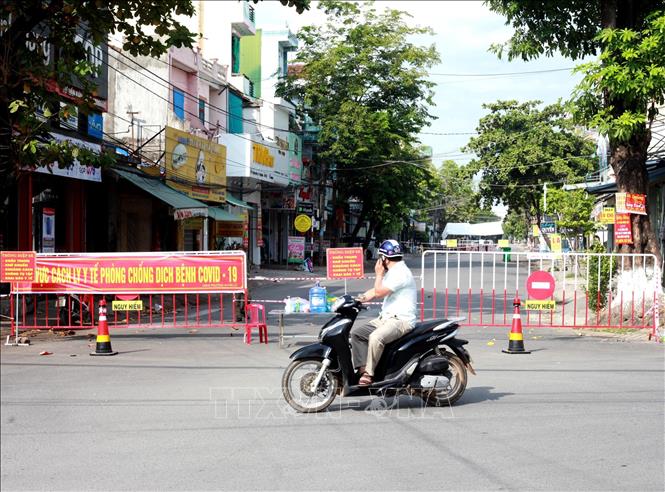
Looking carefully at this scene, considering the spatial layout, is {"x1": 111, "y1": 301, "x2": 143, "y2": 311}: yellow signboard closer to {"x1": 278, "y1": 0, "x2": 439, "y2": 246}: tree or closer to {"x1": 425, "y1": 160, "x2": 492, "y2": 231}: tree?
{"x1": 278, "y1": 0, "x2": 439, "y2": 246}: tree

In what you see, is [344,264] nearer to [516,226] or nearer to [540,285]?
[540,285]

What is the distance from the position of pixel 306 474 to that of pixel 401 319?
2.45m

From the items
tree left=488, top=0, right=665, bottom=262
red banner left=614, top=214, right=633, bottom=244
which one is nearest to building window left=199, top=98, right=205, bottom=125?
tree left=488, top=0, right=665, bottom=262

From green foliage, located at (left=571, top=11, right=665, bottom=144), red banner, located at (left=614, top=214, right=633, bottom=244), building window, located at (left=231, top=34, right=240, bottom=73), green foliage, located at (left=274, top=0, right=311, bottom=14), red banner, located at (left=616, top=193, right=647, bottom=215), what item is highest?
building window, located at (left=231, top=34, right=240, bottom=73)

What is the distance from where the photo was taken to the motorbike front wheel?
23.6 ft

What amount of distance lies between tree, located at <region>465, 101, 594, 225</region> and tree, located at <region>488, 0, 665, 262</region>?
3229 cm

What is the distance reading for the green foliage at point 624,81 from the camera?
13523mm

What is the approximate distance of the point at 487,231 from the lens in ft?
338

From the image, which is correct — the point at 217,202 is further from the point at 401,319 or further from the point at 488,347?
the point at 401,319

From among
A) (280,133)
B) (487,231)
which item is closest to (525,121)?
(280,133)

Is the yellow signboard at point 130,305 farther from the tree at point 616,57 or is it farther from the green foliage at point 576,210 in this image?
the green foliage at point 576,210

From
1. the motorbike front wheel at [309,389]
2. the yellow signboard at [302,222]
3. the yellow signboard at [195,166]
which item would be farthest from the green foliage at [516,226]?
the motorbike front wheel at [309,389]

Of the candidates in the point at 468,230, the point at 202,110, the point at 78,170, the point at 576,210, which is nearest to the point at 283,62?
the point at 202,110

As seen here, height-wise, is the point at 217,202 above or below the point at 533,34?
below
